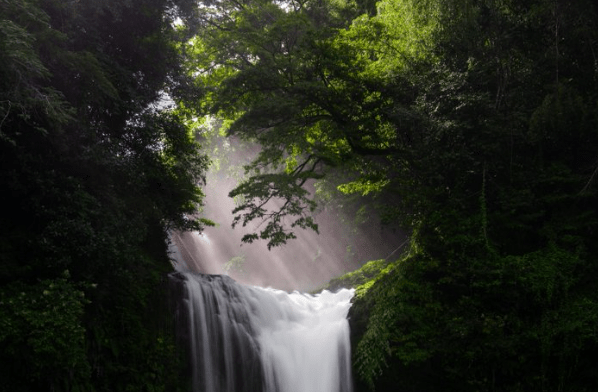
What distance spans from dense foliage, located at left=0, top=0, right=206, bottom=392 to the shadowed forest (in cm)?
4

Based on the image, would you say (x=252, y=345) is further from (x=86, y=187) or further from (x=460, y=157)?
(x=460, y=157)

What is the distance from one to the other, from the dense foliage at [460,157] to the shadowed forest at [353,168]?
0.15 feet

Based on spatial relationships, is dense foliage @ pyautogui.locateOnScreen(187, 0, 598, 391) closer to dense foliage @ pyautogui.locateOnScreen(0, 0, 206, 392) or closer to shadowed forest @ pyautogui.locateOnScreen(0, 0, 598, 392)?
shadowed forest @ pyautogui.locateOnScreen(0, 0, 598, 392)

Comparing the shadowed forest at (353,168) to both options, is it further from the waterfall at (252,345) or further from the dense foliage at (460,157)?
the waterfall at (252,345)

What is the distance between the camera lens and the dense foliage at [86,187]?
6.45 metres

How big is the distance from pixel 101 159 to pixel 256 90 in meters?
4.64

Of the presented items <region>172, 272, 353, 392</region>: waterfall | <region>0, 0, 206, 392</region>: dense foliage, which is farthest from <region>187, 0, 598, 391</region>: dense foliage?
<region>0, 0, 206, 392</region>: dense foliage

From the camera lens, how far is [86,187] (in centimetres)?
812

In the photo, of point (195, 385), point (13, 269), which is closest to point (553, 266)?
point (195, 385)

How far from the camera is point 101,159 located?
26.4 ft

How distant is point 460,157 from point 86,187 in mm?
7624

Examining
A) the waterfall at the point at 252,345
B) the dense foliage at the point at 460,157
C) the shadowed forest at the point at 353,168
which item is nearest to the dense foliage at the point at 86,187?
the shadowed forest at the point at 353,168

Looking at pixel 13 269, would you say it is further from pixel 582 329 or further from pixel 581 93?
pixel 581 93

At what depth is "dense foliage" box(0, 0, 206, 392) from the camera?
645 centimetres
